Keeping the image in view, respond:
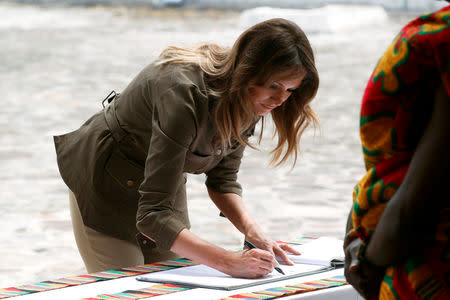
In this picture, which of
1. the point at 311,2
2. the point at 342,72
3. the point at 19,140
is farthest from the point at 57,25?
the point at 19,140

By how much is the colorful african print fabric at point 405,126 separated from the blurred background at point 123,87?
5.19ft

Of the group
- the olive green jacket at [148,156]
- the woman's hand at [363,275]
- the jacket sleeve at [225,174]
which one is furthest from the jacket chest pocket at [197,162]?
the woman's hand at [363,275]

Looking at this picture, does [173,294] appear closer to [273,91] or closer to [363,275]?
[273,91]

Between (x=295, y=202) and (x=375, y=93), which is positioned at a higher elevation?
(x=375, y=93)

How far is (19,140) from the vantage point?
7.98m

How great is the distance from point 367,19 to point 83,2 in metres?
10.2

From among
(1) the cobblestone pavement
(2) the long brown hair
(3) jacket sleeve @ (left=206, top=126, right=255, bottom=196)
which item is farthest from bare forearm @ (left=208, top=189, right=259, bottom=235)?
(1) the cobblestone pavement

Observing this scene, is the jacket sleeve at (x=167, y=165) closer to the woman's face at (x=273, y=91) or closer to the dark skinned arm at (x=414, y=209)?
the woman's face at (x=273, y=91)

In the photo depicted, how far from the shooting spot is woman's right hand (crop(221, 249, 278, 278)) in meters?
2.25

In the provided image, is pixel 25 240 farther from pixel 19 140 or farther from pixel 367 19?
pixel 367 19

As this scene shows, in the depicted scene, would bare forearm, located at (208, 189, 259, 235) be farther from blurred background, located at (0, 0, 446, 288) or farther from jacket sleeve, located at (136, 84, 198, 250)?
jacket sleeve, located at (136, 84, 198, 250)

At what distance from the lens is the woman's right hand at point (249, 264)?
225 centimetres

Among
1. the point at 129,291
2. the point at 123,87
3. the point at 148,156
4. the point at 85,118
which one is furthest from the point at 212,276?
the point at 123,87

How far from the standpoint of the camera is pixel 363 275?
1.32 meters
